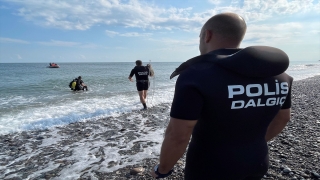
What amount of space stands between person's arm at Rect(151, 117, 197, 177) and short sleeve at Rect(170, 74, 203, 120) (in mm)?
46

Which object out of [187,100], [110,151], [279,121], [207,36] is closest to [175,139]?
[187,100]

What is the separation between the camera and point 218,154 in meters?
1.60

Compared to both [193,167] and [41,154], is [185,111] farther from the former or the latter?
[41,154]

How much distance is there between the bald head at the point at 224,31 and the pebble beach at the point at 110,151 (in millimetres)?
3110

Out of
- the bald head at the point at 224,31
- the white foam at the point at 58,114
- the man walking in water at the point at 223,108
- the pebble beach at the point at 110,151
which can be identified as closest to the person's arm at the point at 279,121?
the man walking in water at the point at 223,108

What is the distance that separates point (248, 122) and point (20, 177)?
15.9 feet

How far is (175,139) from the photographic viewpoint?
145cm

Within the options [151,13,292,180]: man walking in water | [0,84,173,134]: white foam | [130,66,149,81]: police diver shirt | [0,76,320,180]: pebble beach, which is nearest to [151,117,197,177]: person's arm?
[151,13,292,180]: man walking in water

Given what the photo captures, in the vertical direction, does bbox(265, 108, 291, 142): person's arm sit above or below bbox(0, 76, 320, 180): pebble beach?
above

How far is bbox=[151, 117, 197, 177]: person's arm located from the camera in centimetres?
142

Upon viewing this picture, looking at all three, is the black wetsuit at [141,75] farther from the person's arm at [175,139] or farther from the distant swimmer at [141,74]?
the person's arm at [175,139]

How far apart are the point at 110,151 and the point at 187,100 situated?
4.89 m

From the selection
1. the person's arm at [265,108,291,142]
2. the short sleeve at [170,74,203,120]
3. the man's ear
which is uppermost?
the man's ear

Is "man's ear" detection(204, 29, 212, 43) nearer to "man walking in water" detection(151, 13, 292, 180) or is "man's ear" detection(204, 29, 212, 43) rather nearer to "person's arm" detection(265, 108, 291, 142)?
"man walking in water" detection(151, 13, 292, 180)
